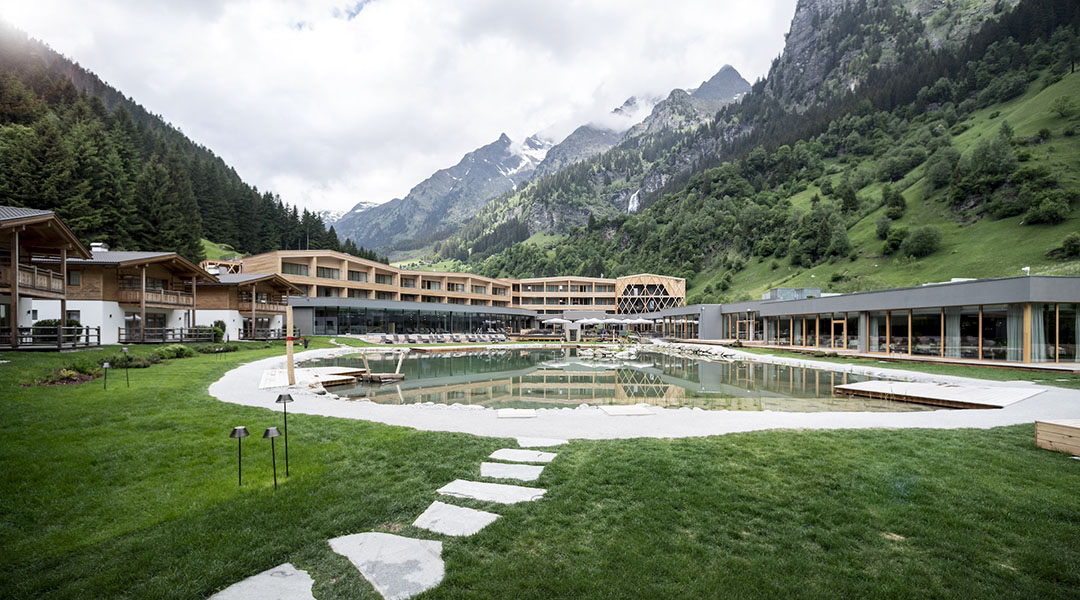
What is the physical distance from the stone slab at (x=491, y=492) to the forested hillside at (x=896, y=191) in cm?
4791

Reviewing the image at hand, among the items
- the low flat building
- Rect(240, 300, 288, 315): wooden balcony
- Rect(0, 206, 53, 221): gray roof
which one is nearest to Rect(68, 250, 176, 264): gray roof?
Rect(0, 206, 53, 221): gray roof

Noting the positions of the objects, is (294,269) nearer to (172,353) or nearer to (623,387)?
(172,353)

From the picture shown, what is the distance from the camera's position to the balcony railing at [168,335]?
25.1m

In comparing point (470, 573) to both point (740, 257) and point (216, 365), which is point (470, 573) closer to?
point (216, 365)

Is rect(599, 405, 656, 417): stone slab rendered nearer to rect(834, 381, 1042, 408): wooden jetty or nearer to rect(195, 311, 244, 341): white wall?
rect(834, 381, 1042, 408): wooden jetty

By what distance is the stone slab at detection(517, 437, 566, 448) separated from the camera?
666 cm

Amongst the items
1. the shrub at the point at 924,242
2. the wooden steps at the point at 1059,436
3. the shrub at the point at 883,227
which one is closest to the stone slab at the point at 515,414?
the wooden steps at the point at 1059,436

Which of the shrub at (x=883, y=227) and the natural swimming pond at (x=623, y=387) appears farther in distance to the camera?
the shrub at (x=883, y=227)

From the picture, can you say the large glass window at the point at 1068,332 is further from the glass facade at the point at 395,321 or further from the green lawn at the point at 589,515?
the glass facade at the point at 395,321

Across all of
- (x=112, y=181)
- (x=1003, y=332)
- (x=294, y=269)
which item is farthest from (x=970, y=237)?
(x=112, y=181)

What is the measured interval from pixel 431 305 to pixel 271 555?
50.2 meters

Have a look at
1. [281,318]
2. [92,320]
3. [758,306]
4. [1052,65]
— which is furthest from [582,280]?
[1052,65]

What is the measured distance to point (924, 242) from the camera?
48.3 metres

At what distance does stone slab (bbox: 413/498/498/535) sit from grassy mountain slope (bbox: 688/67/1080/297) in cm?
4801
